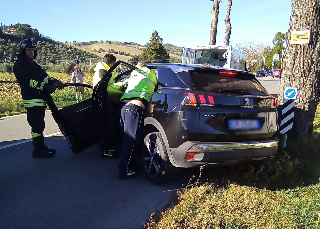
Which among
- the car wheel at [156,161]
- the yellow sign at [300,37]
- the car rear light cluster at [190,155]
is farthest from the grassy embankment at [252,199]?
the yellow sign at [300,37]

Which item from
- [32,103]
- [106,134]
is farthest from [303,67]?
[32,103]

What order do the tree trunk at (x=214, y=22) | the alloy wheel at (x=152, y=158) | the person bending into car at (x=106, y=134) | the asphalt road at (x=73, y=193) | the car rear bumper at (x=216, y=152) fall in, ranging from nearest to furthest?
the asphalt road at (x=73, y=193), the car rear bumper at (x=216, y=152), the alloy wheel at (x=152, y=158), the person bending into car at (x=106, y=134), the tree trunk at (x=214, y=22)

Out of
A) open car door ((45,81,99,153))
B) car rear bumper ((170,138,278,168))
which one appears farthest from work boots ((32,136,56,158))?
car rear bumper ((170,138,278,168))

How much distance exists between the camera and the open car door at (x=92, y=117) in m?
5.01

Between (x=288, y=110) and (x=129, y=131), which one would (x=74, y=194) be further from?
(x=288, y=110)

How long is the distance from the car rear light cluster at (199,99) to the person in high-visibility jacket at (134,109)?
86cm

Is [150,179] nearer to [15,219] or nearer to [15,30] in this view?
[15,219]

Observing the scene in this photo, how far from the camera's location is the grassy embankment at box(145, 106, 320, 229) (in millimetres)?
3182

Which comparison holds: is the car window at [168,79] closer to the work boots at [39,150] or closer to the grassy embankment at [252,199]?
the grassy embankment at [252,199]

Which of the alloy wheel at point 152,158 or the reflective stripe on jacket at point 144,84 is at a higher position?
the reflective stripe on jacket at point 144,84

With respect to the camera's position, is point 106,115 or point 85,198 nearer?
point 85,198

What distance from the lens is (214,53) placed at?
17.7m

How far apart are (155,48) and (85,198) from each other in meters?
24.3

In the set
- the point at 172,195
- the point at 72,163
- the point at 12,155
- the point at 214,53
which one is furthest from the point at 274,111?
the point at 214,53
